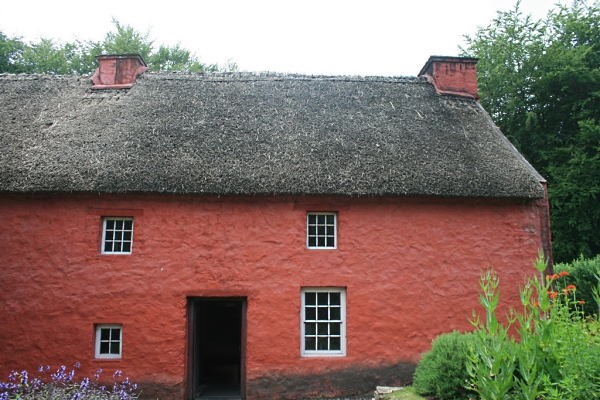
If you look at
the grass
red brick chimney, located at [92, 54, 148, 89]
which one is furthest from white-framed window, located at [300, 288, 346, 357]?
red brick chimney, located at [92, 54, 148, 89]

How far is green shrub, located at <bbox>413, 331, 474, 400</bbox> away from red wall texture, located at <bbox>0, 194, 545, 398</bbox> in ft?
7.56

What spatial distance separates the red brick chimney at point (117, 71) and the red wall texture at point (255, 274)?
14.1 feet

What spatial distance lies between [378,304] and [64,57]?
69.6ft

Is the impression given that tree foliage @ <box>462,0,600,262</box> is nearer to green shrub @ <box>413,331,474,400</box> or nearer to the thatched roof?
the thatched roof

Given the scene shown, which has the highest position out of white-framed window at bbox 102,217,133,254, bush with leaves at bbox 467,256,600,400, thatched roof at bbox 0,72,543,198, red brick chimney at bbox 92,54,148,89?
red brick chimney at bbox 92,54,148,89

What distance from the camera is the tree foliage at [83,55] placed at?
70.8 ft

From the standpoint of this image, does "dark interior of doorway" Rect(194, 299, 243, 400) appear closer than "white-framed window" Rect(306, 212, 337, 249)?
No

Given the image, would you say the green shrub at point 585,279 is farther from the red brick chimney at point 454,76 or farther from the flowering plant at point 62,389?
the flowering plant at point 62,389

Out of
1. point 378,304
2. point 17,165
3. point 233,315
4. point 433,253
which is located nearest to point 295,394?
point 378,304

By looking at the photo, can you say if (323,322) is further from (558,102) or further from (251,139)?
(558,102)

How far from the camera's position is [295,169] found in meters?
9.34

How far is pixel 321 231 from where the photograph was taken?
9.60m

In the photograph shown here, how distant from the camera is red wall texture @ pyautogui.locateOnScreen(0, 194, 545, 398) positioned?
880 cm

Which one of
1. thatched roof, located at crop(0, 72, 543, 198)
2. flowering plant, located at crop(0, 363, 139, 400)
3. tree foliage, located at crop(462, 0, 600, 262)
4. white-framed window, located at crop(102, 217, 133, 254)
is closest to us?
flowering plant, located at crop(0, 363, 139, 400)
